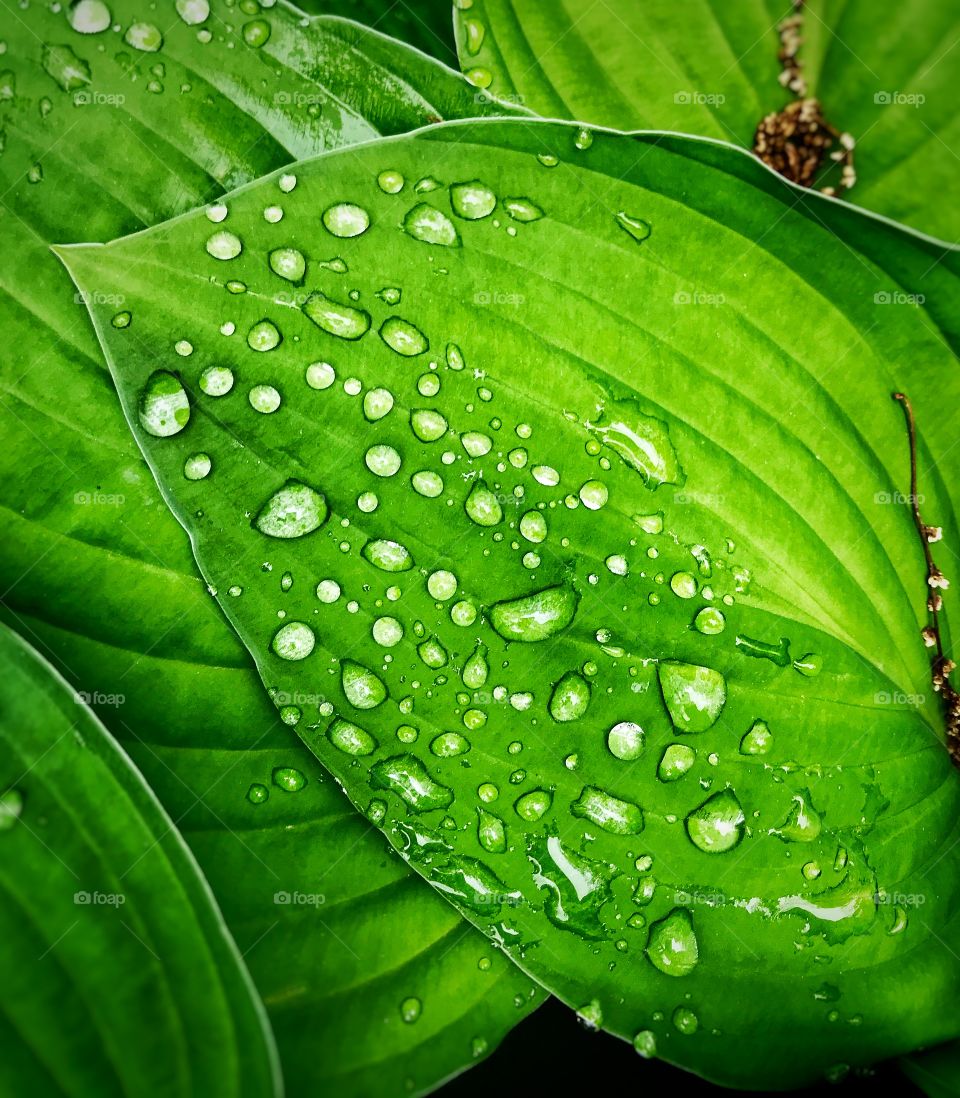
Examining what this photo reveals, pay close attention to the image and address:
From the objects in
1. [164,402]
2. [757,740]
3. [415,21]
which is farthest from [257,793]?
[415,21]

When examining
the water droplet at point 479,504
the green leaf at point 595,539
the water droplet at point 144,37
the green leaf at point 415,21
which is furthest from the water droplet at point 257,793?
the green leaf at point 415,21

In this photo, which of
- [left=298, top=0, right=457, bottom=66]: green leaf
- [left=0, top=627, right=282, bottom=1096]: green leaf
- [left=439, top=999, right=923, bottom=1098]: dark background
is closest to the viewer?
[left=0, top=627, right=282, bottom=1096]: green leaf

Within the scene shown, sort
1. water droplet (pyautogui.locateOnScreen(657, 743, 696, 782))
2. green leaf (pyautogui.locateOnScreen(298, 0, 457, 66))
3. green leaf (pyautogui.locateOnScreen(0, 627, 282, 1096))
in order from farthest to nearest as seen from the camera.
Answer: green leaf (pyautogui.locateOnScreen(298, 0, 457, 66))
water droplet (pyautogui.locateOnScreen(657, 743, 696, 782))
green leaf (pyautogui.locateOnScreen(0, 627, 282, 1096))

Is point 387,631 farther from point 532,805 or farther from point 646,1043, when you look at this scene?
point 646,1043

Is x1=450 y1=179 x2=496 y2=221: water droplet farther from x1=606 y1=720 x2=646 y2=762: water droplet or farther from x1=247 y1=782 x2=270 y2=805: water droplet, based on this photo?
x1=247 y1=782 x2=270 y2=805: water droplet

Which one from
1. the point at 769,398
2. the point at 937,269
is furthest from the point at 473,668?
the point at 937,269

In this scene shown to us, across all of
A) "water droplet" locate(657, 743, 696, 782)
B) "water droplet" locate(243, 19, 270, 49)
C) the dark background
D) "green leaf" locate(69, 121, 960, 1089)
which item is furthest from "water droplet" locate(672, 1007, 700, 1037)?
"water droplet" locate(243, 19, 270, 49)
